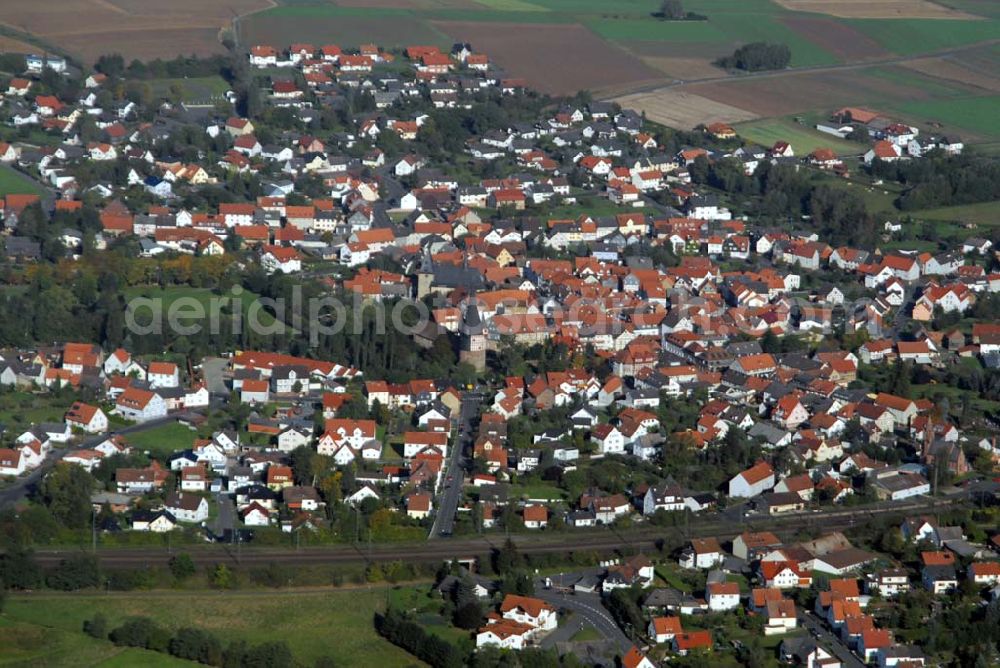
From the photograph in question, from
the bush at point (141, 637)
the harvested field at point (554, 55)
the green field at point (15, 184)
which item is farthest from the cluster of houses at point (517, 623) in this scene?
the harvested field at point (554, 55)

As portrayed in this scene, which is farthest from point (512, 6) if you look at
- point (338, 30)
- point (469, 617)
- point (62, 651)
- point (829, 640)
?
point (62, 651)

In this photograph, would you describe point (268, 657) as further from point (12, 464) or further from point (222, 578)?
point (12, 464)

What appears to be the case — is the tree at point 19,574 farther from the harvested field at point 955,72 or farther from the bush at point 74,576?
the harvested field at point 955,72

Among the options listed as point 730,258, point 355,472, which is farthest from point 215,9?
point 355,472

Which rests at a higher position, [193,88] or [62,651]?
[62,651]

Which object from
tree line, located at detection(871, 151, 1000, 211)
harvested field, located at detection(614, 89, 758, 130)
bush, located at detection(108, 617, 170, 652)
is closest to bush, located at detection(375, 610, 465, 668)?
bush, located at detection(108, 617, 170, 652)

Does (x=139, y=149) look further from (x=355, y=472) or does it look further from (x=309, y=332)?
(x=355, y=472)
